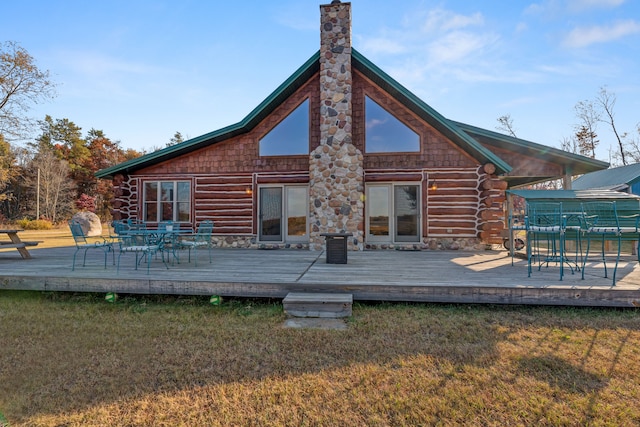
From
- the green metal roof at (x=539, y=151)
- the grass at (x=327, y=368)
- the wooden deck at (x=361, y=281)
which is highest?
the green metal roof at (x=539, y=151)

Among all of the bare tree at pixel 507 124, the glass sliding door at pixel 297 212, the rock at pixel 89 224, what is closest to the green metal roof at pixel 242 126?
the glass sliding door at pixel 297 212

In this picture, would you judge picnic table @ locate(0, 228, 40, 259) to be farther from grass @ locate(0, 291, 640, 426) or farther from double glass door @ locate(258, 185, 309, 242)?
double glass door @ locate(258, 185, 309, 242)

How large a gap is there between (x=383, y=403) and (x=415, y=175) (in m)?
7.82

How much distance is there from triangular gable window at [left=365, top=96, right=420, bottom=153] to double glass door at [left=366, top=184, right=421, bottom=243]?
1.14 m

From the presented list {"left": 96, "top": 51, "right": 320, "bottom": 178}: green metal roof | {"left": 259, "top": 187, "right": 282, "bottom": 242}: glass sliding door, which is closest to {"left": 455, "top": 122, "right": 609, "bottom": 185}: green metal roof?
{"left": 96, "top": 51, "right": 320, "bottom": 178}: green metal roof

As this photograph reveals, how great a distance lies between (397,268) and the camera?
19.3 feet

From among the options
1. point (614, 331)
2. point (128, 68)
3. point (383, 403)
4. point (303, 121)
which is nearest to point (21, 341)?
point (383, 403)

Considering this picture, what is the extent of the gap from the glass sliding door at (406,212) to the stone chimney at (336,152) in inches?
45.9

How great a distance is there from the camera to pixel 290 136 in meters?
9.91

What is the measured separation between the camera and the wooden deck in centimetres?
424

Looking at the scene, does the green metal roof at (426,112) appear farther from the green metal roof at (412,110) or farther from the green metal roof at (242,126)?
the green metal roof at (242,126)

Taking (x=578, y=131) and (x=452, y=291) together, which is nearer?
(x=452, y=291)

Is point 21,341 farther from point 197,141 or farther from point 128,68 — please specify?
point 128,68

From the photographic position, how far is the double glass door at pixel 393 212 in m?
9.43
